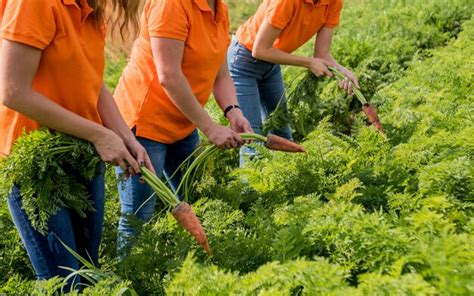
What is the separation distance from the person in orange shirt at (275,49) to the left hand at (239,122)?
1.55ft

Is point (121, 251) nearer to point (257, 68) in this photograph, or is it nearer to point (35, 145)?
point (35, 145)

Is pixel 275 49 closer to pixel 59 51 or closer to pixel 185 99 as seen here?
pixel 185 99

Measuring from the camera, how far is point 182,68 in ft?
11.3

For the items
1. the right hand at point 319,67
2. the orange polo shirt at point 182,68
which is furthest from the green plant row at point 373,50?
the orange polo shirt at point 182,68

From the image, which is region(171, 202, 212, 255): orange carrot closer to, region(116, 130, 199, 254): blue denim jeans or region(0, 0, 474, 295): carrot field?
region(0, 0, 474, 295): carrot field

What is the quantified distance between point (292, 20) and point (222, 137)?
1.43 meters

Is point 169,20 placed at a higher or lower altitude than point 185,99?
higher

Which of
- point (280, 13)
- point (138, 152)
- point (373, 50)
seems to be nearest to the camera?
point (138, 152)

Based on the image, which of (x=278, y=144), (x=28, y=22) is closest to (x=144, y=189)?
(x=278, y=144)

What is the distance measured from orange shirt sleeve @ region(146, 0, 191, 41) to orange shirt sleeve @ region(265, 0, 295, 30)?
120 cm

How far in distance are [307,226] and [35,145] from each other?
4.02 feet

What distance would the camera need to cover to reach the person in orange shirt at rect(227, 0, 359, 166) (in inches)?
172

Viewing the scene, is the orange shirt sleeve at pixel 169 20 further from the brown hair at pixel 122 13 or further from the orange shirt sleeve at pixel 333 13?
the orange shirt sleeve at pixel 333 13

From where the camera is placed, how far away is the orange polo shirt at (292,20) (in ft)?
14.1
